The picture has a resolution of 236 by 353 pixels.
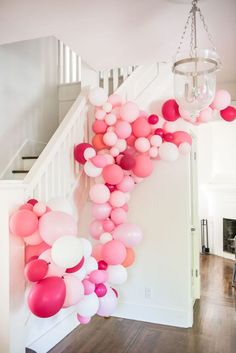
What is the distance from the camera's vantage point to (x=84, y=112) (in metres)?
3.13

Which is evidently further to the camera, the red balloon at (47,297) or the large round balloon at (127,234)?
the large round balloon at (127,234)

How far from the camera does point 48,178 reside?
8.41 feet

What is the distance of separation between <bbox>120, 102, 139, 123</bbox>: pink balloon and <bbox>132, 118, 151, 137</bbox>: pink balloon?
0.18 feet

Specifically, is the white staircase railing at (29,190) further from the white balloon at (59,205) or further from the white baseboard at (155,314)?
the white baseboard at (155,314)

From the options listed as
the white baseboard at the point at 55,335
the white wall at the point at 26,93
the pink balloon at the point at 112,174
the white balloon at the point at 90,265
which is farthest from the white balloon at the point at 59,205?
the white wall at the point at 26,93

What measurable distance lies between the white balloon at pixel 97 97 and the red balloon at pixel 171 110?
0.63 meters

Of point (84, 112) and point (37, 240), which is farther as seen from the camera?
point (84, 112)

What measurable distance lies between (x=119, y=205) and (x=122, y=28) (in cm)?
154

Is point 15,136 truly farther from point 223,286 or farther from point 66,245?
point 223,286

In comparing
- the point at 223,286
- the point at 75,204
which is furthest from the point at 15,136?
the point at 223,286

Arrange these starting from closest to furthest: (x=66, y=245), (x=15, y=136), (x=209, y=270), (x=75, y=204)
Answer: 1. (x=66, y=245)
2. (x=75, y=204)
3. (x=15, y=136)
4. (x=209, y=270)

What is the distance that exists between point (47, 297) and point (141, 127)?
→ 176 centimetres

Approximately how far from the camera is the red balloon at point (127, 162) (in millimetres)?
2805

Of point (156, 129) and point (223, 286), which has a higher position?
point (156, 129)
